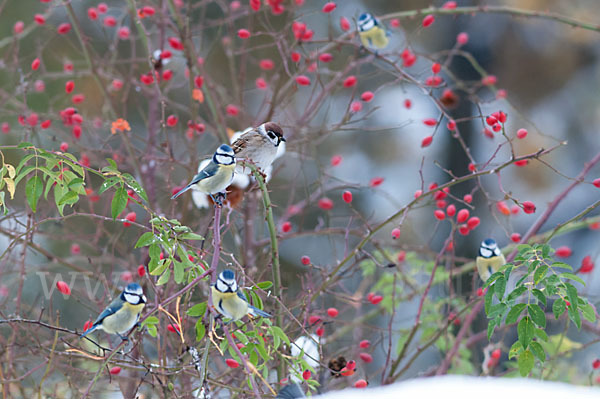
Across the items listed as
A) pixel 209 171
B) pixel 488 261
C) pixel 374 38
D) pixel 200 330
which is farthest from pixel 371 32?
pixel 200 330

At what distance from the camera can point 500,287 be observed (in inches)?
61.9

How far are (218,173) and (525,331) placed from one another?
715 millimetres

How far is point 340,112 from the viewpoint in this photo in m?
4.57

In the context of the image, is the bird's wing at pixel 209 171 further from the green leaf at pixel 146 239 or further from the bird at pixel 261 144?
the bird at pixel 261 144

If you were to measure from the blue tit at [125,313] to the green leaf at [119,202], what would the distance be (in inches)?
5.8

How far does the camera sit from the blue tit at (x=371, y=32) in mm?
2439

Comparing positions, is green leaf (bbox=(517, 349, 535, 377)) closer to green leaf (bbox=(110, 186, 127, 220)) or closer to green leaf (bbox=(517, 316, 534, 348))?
green leaf (bbox=(517, 316, 534, 348))

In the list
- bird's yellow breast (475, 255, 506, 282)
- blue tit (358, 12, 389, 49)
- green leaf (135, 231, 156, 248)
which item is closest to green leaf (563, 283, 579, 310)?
bird's yellow breast (475, 255, 506, 282)

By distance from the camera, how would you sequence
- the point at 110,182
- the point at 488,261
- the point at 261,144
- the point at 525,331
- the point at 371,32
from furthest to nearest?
the point at 371,32, the point at 261,144, the point at 488,261, the point at 525,331, the point at 110,182

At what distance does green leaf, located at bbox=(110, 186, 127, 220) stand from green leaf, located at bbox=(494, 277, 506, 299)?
783 millimetres

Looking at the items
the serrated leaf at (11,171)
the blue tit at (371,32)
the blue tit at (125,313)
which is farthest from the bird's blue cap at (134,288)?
the blue tit at (371,32)

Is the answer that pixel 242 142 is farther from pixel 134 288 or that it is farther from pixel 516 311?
pixel 516 311

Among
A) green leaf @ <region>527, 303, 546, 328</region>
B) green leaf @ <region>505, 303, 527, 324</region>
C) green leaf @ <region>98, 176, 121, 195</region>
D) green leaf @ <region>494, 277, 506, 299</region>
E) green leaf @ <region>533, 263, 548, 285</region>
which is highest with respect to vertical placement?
green leaf @ <region>98, 176, 121, 195</region>

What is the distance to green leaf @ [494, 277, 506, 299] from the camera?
5.15ft
